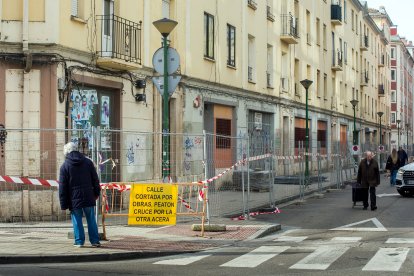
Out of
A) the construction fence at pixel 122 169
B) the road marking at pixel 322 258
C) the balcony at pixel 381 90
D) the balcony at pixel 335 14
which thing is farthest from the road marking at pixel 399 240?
the balcony at pixel 381 90

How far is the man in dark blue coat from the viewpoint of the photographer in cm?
995

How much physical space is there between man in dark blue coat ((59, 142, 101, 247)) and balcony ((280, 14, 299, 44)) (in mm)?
22170

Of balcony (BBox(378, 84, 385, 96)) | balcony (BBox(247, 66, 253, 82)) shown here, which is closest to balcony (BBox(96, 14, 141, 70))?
balcony (BBox(247, 66, 253, 82))

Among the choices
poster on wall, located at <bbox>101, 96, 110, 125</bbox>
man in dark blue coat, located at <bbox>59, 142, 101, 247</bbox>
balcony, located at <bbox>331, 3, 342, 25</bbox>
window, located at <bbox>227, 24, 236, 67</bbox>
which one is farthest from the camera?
balcony, located at <bbox>331, 3, 342, 25</bbox>

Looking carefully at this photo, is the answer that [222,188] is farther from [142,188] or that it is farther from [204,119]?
[204,119]

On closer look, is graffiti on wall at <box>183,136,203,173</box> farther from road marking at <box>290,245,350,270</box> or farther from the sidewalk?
road marking at <box>290,245,350,270</box>

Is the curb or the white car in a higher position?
the white car

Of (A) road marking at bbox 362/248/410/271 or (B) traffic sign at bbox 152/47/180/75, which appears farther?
(B) traffic sign at bbox 152/47/180/75

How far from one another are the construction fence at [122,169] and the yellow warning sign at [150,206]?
32cm

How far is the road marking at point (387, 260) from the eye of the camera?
8.41 m

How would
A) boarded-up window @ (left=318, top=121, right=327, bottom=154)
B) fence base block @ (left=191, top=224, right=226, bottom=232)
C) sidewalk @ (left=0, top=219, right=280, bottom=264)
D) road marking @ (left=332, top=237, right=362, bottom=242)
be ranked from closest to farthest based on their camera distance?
sidewalk @ (left=0, top=219, right=280, bottom=264), road marking @ (left=332, top=237, right=362, bottom=242), fence base block @ (left=191, top=224, right=226, bottom=232), boarded-up window @ (left=318, top=121, right=327, bottom=154)

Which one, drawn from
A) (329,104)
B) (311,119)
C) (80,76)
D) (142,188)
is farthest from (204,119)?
(329,104)

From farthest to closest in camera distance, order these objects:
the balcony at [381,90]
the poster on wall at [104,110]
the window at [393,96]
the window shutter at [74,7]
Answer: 1. the window at [393,96]
2. the balcony at [381,90]
3. the poster on wall at [104,110]
4. the window shutter at [74,7]

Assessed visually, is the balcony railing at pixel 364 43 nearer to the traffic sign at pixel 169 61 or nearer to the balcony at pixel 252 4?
the balcony at pixel 252 4
